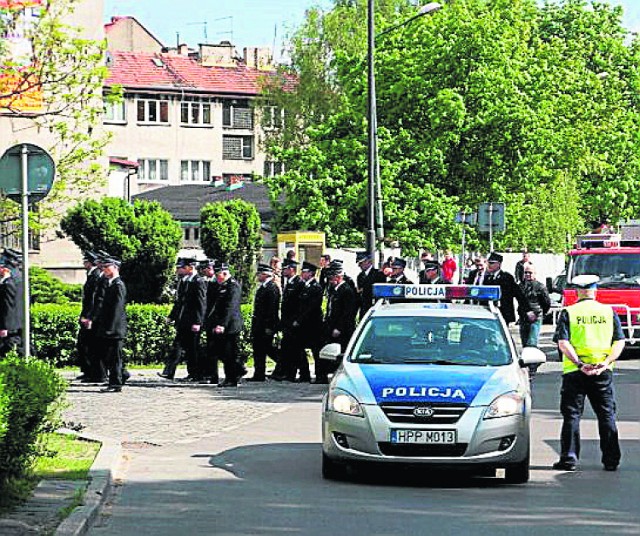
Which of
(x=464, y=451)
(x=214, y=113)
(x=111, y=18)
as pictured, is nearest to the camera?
(x=464, y=451)

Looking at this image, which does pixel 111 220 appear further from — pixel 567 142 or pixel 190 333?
pixel 567 142

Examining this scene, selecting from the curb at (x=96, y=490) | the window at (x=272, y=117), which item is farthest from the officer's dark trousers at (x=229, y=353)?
the window at (x=272, y=117)

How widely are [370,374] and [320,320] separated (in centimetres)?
1091

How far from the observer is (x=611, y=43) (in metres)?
69.8

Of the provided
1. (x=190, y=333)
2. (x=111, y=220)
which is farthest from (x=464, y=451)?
(x=111, y=220)

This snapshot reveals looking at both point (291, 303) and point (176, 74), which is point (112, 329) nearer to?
point (291, 303)

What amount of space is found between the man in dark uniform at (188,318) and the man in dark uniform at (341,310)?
1.90m

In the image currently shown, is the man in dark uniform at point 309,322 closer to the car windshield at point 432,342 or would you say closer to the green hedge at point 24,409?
the car windshield at point 432,342

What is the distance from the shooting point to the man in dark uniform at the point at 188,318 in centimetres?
2314

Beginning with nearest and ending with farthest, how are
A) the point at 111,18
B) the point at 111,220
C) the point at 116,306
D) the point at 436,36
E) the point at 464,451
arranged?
1. the point at 464,451
2. the point at 116,306
3. the point at 111,220
4. the point at 436,36
5. the point at 111,18

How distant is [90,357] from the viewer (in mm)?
22625

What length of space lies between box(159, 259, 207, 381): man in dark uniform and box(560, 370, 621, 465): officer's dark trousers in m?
10.2

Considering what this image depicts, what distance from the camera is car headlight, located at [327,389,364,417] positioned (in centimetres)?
1250

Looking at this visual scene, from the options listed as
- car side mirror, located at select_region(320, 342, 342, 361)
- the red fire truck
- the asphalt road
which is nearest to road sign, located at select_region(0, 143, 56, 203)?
the asphalt road
